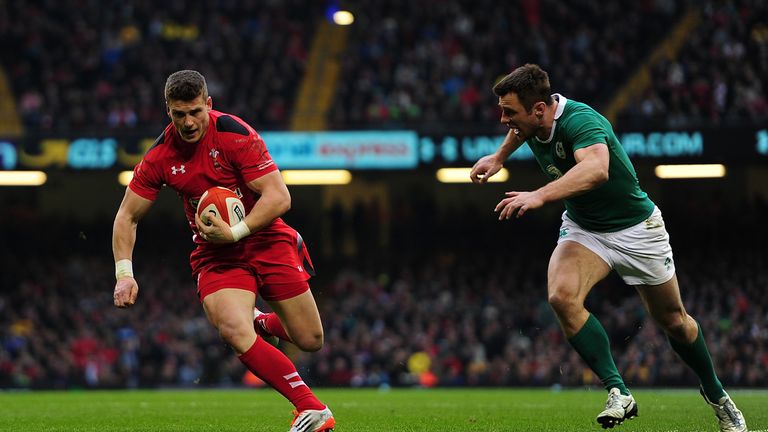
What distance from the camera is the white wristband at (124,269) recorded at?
6472 mm

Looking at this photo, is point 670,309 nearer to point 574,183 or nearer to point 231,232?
point 574,183

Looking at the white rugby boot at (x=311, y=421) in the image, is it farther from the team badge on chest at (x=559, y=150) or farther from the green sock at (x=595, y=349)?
the team badge on chest at (x=559, y=150)

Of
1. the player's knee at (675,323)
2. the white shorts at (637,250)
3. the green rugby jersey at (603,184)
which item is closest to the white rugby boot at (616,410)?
the player's knee at (675,323)

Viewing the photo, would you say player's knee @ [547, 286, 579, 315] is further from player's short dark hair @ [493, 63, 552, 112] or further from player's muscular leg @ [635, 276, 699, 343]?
player's short dark hair @ [493, 63, 552, 112]

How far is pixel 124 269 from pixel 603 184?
2.97 meters

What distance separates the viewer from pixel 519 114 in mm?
6605

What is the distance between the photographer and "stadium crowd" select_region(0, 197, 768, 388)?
2047cm

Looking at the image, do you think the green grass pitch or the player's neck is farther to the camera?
the green grass pitch

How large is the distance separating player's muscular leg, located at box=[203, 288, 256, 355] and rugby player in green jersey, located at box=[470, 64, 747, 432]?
71.5 inches

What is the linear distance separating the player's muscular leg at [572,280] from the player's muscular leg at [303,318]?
1476 millimetres

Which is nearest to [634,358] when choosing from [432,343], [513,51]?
[432,343]

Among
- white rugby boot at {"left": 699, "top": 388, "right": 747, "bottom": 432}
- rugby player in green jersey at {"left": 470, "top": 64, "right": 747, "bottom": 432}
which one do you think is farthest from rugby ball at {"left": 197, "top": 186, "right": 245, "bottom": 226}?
white rugby boot at {"left": 699, "top": 388, "right": 747, "bottom": 432}

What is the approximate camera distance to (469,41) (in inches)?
973

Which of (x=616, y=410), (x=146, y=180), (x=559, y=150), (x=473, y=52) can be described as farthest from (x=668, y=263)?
(x=473, y=52)
